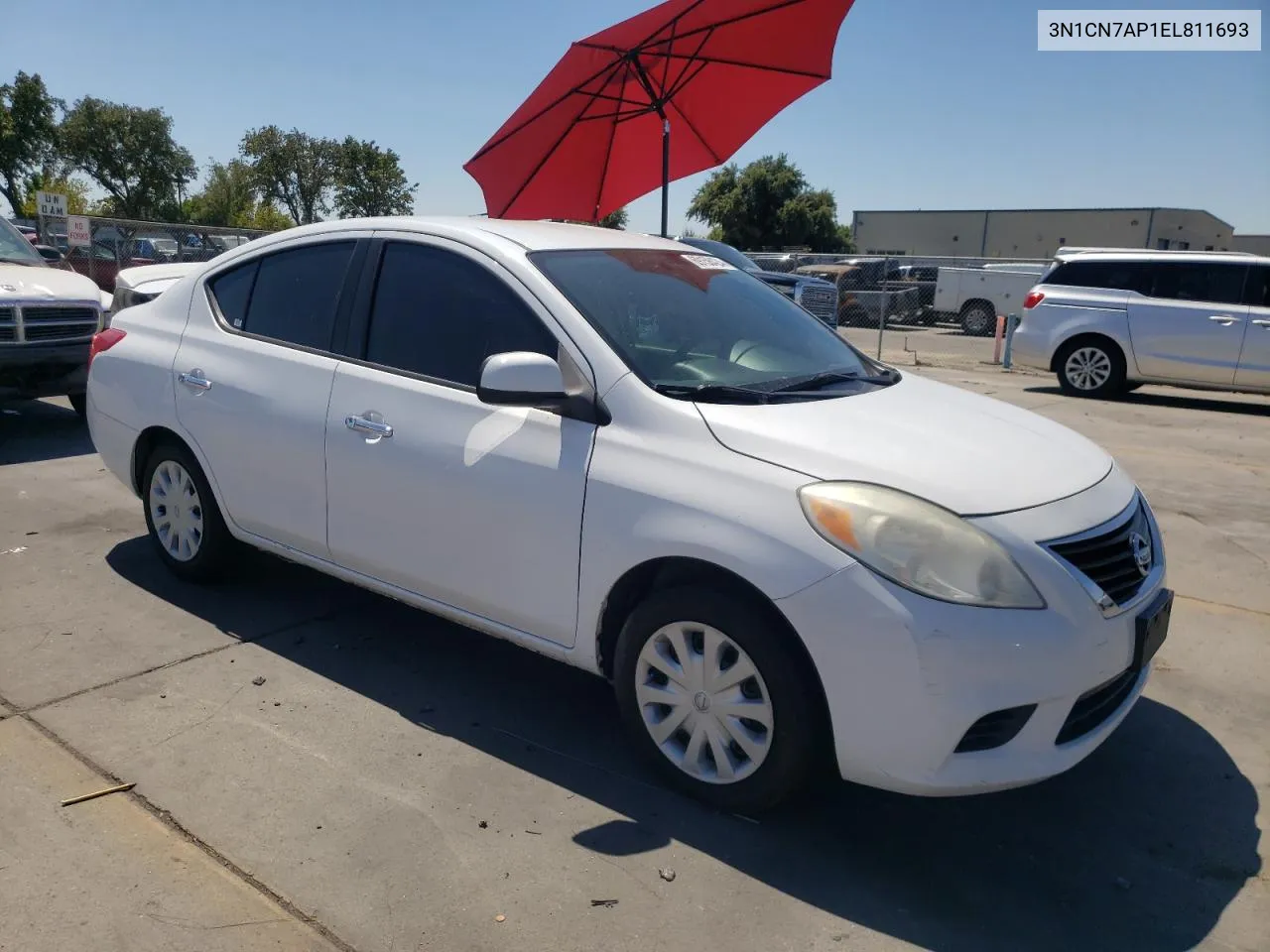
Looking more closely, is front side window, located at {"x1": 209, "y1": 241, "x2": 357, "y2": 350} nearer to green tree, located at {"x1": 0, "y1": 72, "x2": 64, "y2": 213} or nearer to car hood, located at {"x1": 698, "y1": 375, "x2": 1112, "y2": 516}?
car hood, located at {"x1": 698, "y1": 375, "x2": 1112, "y2": 516}

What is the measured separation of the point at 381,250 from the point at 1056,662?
280 cm

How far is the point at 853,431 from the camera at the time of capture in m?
2.99

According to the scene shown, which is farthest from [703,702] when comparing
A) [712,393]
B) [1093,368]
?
[1093,368]

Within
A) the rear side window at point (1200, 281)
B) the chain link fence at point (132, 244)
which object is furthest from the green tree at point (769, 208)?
the rear side window at point (1200, 281)

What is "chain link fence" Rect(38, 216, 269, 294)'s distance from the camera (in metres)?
16.1

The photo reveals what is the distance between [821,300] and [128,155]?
2044 inches

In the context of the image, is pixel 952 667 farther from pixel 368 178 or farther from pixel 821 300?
pixel 368 178

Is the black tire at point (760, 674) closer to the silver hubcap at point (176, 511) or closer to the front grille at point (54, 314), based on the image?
the silver hubcap at point (176, 511)

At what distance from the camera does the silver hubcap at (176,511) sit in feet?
14.9

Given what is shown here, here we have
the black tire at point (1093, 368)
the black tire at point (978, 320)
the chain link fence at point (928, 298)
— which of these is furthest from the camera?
the black tire at point (978, 320)

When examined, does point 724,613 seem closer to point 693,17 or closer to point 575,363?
point 575,363

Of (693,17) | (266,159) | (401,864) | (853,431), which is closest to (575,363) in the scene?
(853,431)

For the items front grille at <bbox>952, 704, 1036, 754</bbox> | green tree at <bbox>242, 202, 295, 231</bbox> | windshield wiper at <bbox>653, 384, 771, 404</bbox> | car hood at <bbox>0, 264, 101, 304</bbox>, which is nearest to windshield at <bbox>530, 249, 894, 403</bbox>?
windshield wiper at <bbox>653, 384, 771, 404</bbox>

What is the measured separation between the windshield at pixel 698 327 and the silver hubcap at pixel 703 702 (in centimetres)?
77
